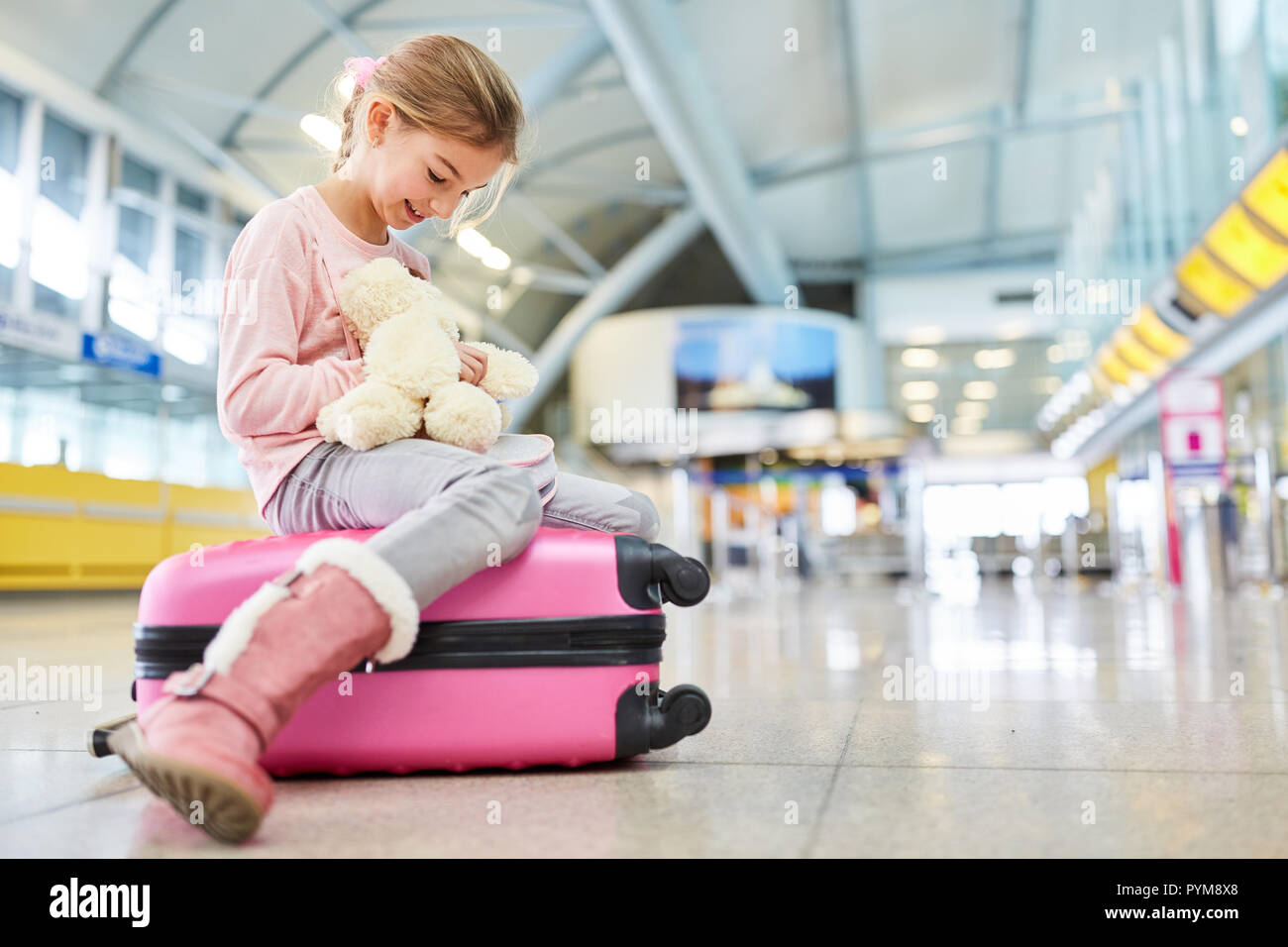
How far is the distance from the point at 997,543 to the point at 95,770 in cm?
1802

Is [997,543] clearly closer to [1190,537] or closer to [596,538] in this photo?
[1190,537]

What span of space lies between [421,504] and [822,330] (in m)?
19.0

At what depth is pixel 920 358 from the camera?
22625mm

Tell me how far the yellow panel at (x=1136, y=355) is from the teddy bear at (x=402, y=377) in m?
10.6

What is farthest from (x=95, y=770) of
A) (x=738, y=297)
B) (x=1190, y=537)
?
(x=738, y=297)

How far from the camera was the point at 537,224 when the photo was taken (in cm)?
1641

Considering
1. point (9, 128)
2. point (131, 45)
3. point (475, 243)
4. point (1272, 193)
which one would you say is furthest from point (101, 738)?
point (475, 243)

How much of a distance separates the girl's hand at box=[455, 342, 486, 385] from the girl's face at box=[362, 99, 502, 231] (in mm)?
209

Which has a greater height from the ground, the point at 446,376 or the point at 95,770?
the point at 446,376

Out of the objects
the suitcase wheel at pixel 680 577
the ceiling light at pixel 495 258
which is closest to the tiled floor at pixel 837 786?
the suitcase wheel at pixel 680 577

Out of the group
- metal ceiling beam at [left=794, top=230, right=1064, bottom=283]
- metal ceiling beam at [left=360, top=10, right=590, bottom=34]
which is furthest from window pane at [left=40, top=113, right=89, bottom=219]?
metal ceiling beam at [left=794, top=230, right=1064, bottom=283]

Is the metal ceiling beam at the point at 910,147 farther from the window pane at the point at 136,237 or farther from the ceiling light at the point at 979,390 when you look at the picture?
the window pane at the point at 136,237

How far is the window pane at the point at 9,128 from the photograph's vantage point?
362 inches
